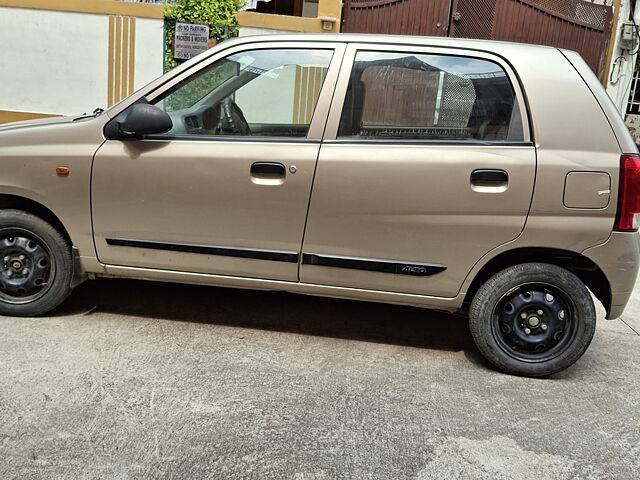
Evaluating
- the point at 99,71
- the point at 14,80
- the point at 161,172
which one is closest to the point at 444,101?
the point at 161,172

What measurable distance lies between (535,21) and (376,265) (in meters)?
7.11

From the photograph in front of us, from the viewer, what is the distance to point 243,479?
267 cm

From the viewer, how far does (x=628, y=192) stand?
3.55 m

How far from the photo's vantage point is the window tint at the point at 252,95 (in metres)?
3.94

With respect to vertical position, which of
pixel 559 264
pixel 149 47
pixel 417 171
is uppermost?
pixel 149 47

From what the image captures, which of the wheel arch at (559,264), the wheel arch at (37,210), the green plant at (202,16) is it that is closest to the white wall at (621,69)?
the green plant at (202,16)

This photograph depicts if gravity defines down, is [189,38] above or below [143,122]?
above

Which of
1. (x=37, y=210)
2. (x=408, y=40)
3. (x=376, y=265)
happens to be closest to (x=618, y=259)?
(x=376, y=265)

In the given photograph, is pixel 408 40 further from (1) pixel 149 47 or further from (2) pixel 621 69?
(2) pixel 621 69

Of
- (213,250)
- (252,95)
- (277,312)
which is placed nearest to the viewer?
(213,250)

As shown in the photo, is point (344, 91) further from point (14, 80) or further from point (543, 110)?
point (14, 80)

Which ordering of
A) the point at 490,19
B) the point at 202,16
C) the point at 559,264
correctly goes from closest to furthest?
the point at 559,264
the point at 202,16
the point at 490,19

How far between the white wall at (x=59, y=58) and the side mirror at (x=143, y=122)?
600 cm

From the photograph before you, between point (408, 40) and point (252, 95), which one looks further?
point (252, 95)
